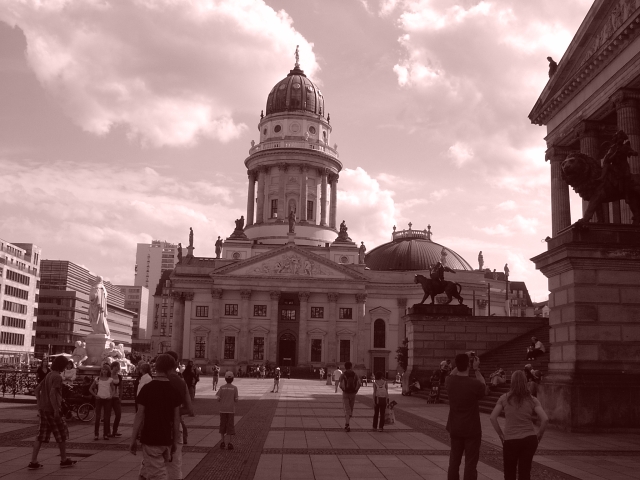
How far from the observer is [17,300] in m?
106

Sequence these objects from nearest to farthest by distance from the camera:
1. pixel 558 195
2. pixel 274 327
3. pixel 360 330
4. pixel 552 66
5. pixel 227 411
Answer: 1. pixel 227 411
2. pixel 558 195
3. pixel 552 66
4. pixel 274 327
5. pixel 360 330

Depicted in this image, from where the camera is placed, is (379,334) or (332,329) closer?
(332,329)

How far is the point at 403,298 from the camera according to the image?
94.6m

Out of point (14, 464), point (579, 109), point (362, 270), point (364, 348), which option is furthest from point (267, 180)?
point (14, 464)

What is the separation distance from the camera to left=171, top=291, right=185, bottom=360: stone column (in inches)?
3551

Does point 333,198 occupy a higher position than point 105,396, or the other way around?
point 333,198

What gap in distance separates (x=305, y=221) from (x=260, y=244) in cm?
769

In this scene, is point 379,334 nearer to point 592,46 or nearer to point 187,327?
point 187,327

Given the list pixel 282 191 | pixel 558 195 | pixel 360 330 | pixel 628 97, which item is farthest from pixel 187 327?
pixel 628 97

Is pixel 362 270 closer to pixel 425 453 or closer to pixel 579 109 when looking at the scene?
pixel 579 109

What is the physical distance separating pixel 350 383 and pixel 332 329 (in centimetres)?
7111

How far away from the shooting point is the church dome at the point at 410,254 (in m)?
104

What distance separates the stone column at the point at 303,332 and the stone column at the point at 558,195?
52.1 meters

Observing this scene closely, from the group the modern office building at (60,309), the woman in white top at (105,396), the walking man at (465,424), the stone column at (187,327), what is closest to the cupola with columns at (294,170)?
the stone column at (187,327)
